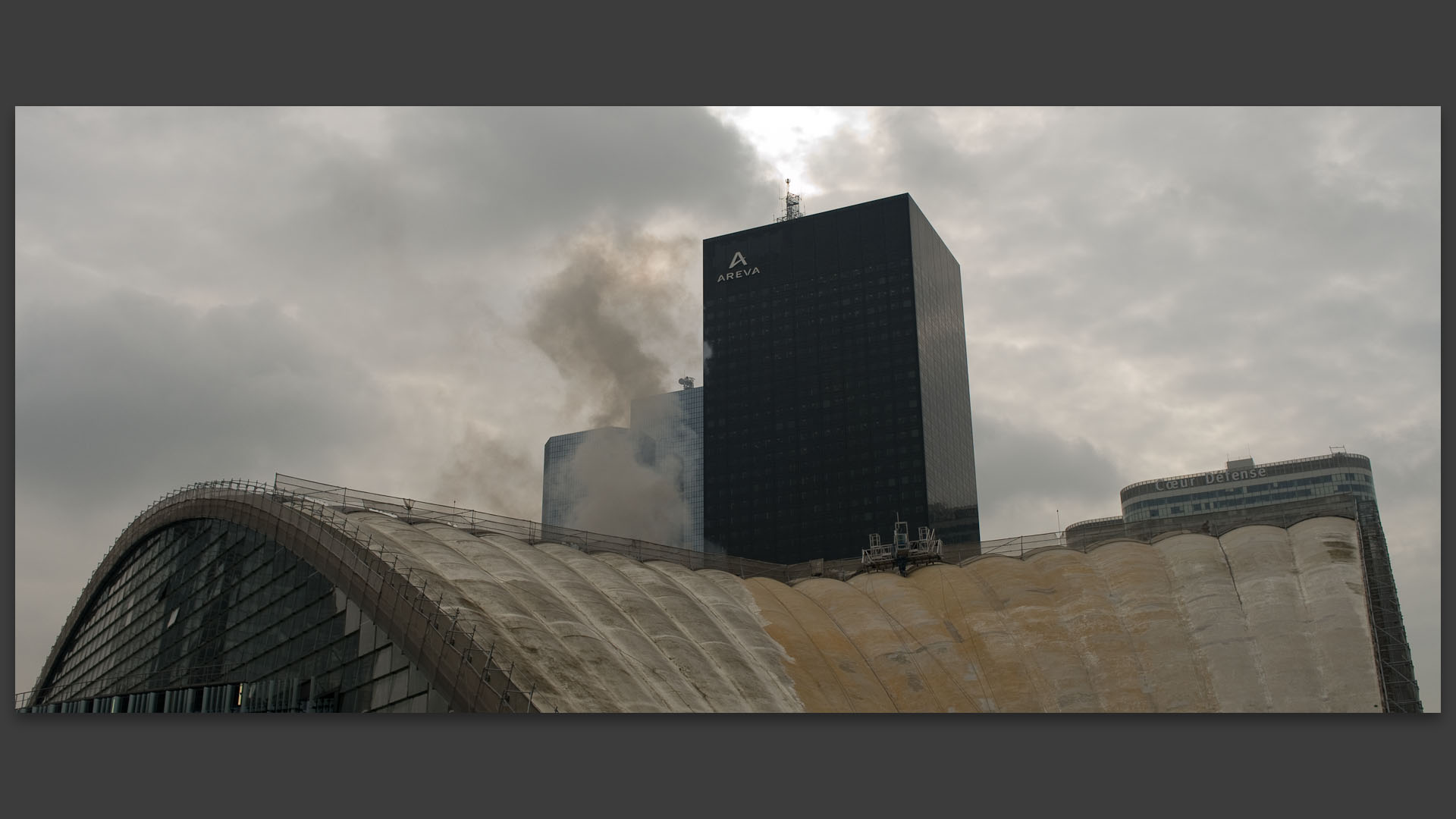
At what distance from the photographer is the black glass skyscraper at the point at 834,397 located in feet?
398

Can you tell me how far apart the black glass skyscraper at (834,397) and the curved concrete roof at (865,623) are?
231ft

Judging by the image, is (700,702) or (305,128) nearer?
(305,128)

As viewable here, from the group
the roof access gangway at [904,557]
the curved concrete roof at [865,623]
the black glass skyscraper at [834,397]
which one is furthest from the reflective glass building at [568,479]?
the curved concrete roof at [865,623]

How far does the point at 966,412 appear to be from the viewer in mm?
136250

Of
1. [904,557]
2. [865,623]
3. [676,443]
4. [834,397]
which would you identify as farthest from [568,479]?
[865,623]

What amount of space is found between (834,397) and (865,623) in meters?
77.5

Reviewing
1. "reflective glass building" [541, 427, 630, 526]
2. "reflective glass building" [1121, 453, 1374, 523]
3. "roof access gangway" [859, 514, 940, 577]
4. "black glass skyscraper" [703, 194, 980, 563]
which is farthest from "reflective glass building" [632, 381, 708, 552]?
"reflective glass building" [1121, 453, 1374, 523]

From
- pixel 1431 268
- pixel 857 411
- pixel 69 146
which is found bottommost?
pixel 1431 268

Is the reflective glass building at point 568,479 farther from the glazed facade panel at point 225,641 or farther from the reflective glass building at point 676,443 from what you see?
the glazed facade panel at point 225,641

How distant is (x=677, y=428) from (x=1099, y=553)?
9825 cm

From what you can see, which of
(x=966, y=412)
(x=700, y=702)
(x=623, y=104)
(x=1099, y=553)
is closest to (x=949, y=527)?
(x=966, y=412)

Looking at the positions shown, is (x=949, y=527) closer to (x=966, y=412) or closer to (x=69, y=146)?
(x=966, y=412)

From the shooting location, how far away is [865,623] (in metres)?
47.7

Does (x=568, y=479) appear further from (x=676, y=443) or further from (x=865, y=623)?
(x=865, y=623)
